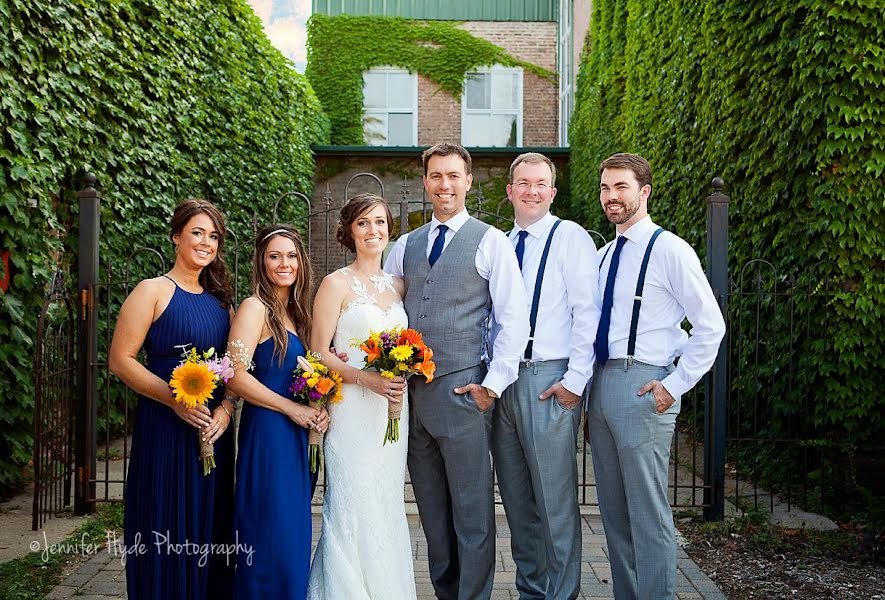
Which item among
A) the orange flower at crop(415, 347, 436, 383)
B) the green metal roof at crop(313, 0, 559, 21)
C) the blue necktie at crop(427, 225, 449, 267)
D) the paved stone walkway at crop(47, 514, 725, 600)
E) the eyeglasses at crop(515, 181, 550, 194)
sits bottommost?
the paved stone walkway at crop(47, 514, 725, 600)

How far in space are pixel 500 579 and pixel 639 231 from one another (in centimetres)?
218

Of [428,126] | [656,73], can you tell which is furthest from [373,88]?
[656,73]

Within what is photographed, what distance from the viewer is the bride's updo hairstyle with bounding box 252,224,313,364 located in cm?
337

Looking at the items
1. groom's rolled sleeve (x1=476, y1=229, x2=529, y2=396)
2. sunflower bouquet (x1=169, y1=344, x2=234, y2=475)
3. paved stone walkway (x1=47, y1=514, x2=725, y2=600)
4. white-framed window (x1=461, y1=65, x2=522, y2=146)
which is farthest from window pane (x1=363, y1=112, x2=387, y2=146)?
sunflower bouquet (x1=169, y1=344, x2=234, y2=475)

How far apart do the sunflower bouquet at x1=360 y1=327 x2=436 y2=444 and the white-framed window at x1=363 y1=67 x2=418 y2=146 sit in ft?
51.6

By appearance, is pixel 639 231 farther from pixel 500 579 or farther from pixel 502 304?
pixel 500 579

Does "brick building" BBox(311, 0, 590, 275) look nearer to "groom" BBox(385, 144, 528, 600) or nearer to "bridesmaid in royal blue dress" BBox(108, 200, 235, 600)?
"groom" BBox(385, 144, 528, 600)

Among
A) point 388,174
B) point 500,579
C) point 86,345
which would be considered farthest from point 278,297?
point 388,174

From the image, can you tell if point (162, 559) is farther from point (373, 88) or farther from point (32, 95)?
point (373, 88)

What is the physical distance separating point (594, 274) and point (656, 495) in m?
1.03

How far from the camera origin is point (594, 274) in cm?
368

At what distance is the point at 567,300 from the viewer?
12.3ft

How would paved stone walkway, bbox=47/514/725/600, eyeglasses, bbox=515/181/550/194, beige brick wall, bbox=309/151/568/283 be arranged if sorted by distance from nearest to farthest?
eyeglasses, bbox=515/181/550/194 < paved stone walkway, bbox=47/514/725/600 < beige brick wall, bbox=309/151/568/283

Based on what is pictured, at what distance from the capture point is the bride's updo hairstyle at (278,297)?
3.37 meters
